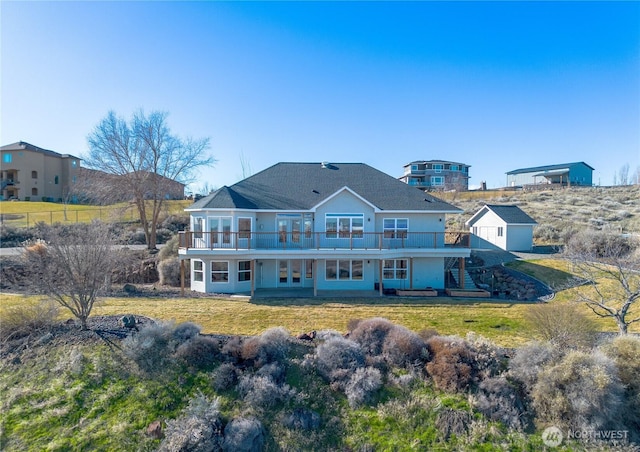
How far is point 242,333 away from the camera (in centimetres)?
1168

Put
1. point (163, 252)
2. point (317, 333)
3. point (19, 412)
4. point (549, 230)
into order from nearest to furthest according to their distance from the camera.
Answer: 1. point (19, 412)
2. point (317, 333)
3. point (163, 252)
4. point (549, 230)

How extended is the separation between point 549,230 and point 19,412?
36578 mm

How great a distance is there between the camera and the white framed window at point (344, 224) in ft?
65.1

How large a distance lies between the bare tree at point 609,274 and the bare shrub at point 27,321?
681 inches

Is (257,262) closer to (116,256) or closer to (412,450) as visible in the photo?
(116,256)

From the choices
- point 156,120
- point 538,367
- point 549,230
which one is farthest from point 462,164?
point 538,367

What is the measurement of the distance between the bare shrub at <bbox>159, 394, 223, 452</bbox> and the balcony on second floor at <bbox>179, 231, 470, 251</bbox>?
11035 millimetres

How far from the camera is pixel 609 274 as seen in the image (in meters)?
16.3

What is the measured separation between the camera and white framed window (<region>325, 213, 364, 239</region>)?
1984cm

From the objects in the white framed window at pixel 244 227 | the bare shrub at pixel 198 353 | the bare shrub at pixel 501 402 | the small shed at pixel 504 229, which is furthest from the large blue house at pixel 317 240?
the bare shrub at pixel 501 402

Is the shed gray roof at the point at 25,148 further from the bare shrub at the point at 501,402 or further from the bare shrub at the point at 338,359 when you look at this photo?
the bare shrub at the point at 501,402

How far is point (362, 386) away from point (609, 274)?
15.6m

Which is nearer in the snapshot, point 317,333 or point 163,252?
point 317,333

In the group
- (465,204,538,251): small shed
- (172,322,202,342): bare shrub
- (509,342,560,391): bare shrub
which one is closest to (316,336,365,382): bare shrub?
(172,322,202,342): bare shrub
